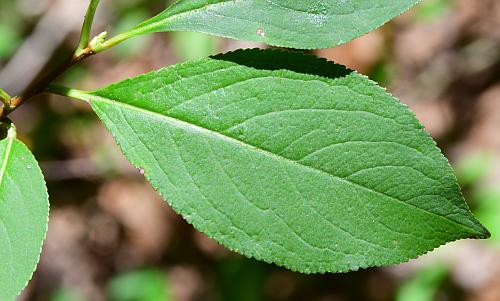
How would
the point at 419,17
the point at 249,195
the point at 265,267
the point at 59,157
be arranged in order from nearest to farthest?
the point at 249,195 → the point at 265,267 → the point at 419,17 → the point at 59,157

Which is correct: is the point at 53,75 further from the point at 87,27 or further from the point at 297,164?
the point at 297,164

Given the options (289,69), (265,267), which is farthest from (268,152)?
(265,267)

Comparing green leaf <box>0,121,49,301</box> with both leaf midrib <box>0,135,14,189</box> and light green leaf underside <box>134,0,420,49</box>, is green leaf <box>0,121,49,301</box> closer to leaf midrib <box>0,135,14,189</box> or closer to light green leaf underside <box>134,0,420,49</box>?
leaf midrib <box>0,135,14,189</box>

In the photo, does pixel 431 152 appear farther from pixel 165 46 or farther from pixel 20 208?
pixel 165 46

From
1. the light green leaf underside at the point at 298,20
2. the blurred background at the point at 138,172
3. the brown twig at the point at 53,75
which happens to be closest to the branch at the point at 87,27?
the brown twig at the point at 53,75

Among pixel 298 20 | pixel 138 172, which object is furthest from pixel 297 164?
pixel 138 172
